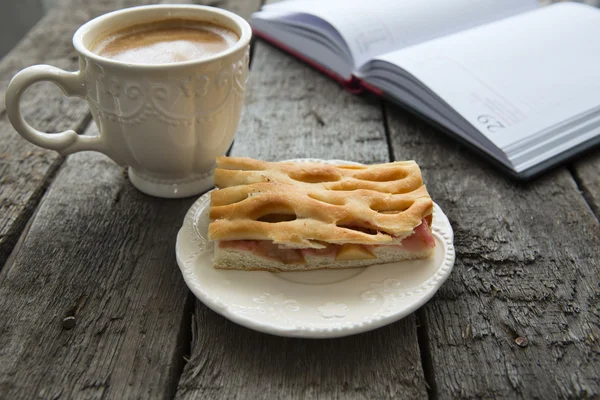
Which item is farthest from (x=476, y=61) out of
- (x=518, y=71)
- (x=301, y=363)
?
(x=301, y=363)

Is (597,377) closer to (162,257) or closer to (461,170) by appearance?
(461,170)

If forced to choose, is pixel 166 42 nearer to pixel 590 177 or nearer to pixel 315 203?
pixel 315 203

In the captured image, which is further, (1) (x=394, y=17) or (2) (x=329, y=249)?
(1) (x=394, y=17)

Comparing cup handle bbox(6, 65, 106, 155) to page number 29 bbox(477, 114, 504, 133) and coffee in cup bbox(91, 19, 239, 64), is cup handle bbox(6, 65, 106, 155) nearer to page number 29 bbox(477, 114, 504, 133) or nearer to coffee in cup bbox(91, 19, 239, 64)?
coffee in cup bbox(91, 19, 239, 64)

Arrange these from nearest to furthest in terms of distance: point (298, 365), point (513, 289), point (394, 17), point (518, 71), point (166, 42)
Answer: point (298, 365)
point (513, 289)
point (166, 42)
point (518, 71)
point (394, 17)

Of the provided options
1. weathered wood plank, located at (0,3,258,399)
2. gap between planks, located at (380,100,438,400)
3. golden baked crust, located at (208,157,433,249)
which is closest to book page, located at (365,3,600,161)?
golden baked crust, located at (208,157,433,249)

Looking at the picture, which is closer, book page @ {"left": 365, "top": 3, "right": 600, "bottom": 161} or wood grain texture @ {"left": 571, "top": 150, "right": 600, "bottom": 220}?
wood grain texture @ {"left": 571, "top": 150, "right": 600, "bottom": 220}
